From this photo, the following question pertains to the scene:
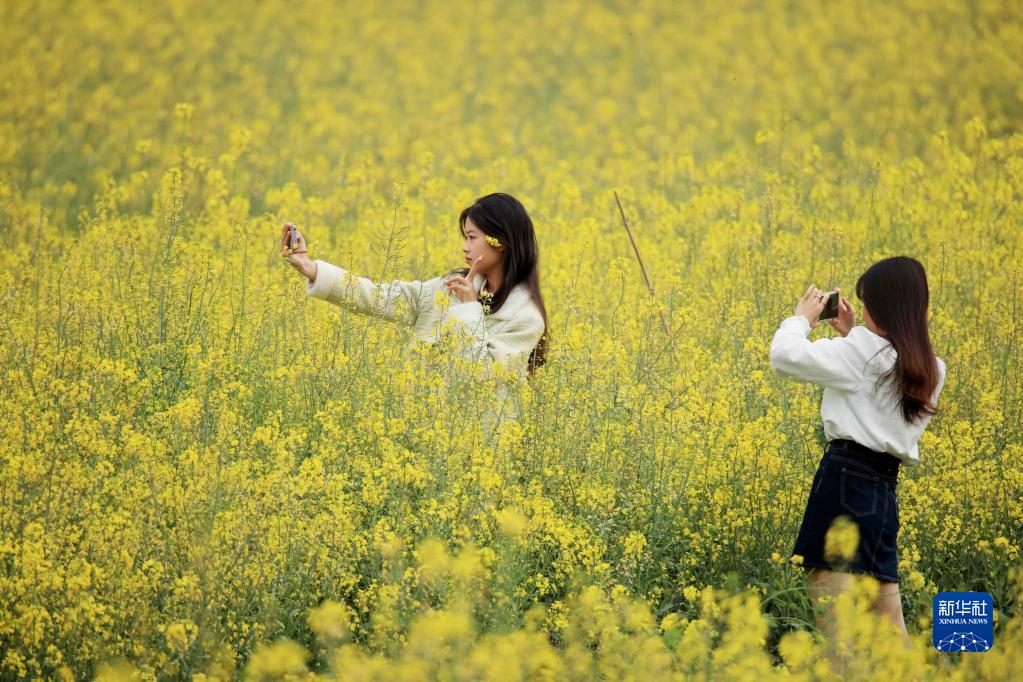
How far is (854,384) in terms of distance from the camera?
12.1 ft

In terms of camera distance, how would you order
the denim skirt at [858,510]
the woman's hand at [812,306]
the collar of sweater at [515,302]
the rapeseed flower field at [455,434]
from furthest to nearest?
the collar of sweater at [515,302]
the woman's hand at [812,306]
the denim skirt at [858,510]
the rapeseed flower field at [455,434]

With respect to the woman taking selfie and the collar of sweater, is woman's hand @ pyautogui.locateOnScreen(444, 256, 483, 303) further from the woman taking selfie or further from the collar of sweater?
the collar of sweater

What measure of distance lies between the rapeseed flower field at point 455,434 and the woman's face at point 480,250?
30cm

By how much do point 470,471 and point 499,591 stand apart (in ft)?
2.52

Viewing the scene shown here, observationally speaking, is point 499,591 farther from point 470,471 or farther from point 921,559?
point 921,559

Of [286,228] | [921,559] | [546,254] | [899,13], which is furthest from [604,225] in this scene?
[899,13]

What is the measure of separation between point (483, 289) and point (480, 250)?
0.65 feet

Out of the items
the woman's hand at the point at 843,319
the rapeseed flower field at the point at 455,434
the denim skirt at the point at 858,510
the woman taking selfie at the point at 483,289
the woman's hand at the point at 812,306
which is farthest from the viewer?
the woman taking selfie at the point at 483,289

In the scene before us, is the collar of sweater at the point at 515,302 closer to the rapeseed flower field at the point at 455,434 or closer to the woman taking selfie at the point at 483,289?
the woman taking selfie at the point at 483,289

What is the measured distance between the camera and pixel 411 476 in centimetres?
373

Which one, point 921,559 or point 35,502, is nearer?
point 35,502

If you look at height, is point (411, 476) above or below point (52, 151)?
below

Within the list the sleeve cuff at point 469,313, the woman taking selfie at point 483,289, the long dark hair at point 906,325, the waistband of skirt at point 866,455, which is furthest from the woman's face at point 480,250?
the waistband of skirt at point 866,455

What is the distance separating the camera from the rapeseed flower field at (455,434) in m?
3.17
